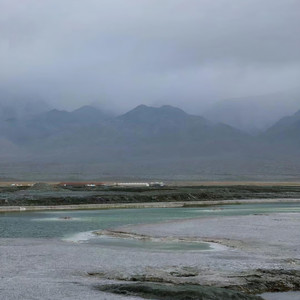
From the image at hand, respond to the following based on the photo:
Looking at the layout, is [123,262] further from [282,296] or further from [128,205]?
[128,205]

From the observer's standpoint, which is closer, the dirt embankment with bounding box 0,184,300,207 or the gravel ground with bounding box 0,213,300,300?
the gravel ground with bounding box 0,213,300,300

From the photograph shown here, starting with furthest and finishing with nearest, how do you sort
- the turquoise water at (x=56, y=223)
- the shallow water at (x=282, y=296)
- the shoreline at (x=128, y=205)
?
the shoreline at (x=128, y=205), the turquoise water at (x=56, y=223), the shallow water at (x=282, y=296)

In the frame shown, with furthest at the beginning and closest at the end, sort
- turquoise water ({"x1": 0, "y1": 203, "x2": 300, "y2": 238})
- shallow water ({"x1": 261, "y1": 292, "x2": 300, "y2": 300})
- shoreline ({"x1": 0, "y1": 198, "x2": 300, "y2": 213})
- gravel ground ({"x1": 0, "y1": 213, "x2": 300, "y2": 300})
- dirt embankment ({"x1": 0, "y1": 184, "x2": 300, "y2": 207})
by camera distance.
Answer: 1. dirt embankment ({"x1": 0, "y1": 184, "x2": 300, "y2": 207})
2. shoreline ({"x1": 0, "y1": 198, "x2": 300, "y2": 213})
3. turquoise water ({"x1": 0, "y1": 203, "x2": 300, "y2": 238})
4. gravel ground ({"x1": 0, "y1": 213, "x2": 300, "y2": 300})
5. shallow water ({"x1": 261, "y1": 292, "x2": 300, "y2": 300})

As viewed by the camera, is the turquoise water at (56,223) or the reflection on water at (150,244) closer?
the reflection on water at (150,244)

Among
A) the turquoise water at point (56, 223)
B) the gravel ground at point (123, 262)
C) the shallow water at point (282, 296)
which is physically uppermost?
the gravel ground at point (123, 262)

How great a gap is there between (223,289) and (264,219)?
33.2m

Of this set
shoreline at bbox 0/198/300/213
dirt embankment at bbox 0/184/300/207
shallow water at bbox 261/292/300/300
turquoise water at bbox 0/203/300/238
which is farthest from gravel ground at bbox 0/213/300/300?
dirt embankment at bbox 0/184/300/207

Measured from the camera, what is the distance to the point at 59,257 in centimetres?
2970

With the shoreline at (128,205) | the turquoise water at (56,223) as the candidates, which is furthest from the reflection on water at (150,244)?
the shoreline at (128,205)

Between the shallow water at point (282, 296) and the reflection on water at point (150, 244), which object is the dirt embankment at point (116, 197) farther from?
the shallow water at point (282, 296)

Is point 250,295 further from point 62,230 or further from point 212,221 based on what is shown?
point 212,221

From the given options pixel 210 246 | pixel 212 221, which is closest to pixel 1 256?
pixel 210 246

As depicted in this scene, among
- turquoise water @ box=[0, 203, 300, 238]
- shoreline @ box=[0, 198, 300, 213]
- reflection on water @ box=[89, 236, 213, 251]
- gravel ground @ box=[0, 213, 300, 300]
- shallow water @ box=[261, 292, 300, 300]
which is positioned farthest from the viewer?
shoreline @ box=[0, 198, 300, 213]

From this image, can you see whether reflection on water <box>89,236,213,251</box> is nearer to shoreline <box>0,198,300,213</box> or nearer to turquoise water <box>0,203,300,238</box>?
turquoise water <box>0,203,300,238</box>
